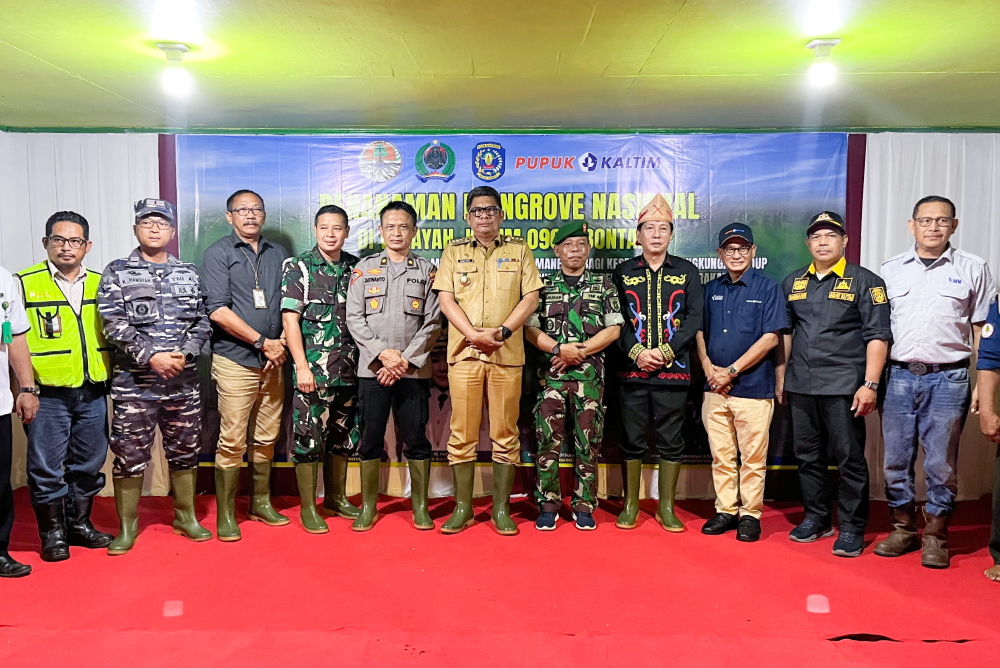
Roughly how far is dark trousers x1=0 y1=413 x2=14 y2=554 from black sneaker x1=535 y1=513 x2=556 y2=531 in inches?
107

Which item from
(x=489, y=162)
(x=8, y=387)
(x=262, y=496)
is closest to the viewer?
(x=8, y=387)

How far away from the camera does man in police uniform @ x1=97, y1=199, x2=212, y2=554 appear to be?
366 cm

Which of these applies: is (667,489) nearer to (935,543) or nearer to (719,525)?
(719,525)

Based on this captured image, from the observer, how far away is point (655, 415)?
4113 millimetres

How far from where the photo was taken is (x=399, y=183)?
15.7ft

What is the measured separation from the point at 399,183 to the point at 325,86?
983 mm

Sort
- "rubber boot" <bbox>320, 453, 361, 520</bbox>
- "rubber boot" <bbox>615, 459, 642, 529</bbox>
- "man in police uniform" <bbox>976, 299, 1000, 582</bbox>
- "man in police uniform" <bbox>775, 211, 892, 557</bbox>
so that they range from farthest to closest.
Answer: "rubber boot" <bbox>320, 453, 361, 520</bbox>, "rubber boot" <bbox>615, 459, 642, 529</bbox>, "man in police uniform" <bbox>775, 211, 892, 557</bbox>, "man in police uniform" <bbox>976, 299, 1000, 582</bbox>

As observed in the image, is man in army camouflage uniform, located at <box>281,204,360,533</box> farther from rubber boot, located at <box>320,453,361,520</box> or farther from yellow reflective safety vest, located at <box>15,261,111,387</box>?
yellow reflective safety vest, located at <box>15,261,111,387</box>

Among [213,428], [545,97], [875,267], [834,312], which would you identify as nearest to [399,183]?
[545,97]

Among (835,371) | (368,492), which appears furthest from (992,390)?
(368,492)

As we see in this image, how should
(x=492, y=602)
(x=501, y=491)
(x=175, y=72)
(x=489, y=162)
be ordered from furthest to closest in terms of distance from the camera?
(x=489, y=162) → (x=501, y=491) → (x=175, y=72) → (x=492, y=602)

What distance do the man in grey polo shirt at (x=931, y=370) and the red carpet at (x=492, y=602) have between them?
0.26 meters

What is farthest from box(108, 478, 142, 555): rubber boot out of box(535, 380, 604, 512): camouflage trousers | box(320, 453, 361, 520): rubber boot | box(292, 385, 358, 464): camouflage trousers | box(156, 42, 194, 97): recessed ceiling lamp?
box(535, 380, 604, 512): camouflage trousers

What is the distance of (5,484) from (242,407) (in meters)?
Result: 1.16
